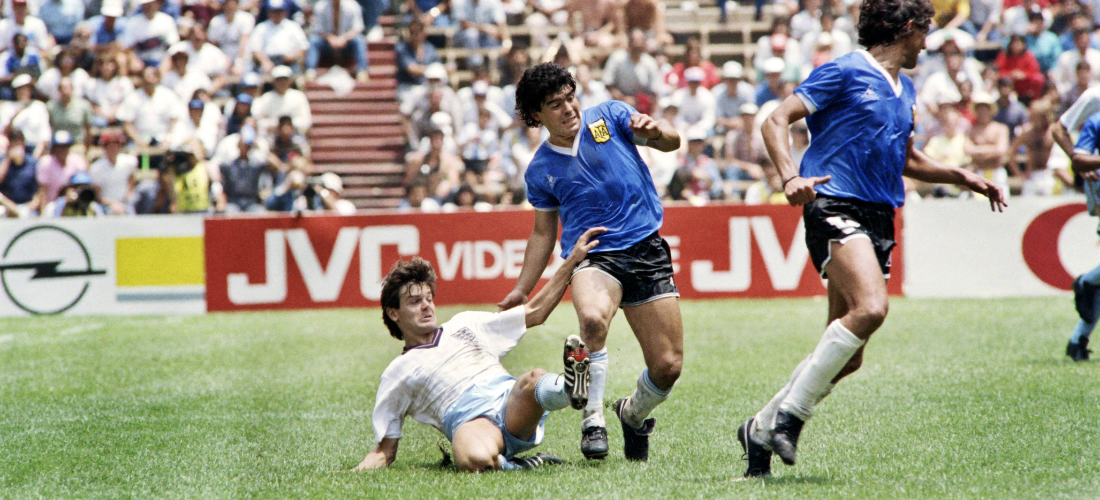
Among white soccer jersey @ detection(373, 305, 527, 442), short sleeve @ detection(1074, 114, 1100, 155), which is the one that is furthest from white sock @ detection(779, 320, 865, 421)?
short sleeve @ detection(1074, 114, 1100, 155)

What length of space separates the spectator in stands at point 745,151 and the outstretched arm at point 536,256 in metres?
10.3

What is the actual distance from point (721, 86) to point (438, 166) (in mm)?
4621

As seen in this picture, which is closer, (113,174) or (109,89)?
(113,174)

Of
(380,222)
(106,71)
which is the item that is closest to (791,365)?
(380,222)

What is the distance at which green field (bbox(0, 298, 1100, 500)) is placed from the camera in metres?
4.81

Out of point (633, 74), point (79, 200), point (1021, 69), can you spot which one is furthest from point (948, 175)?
point (1021, 69)

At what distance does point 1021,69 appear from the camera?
16.7 meters

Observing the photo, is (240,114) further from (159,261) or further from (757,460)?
(757,460)

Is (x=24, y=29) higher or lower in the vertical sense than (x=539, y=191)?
higher

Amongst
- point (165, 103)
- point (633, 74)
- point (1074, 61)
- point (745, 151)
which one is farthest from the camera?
point (633, 74)

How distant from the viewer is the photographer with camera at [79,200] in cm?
1431

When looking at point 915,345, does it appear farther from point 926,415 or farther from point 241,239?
point 241,239

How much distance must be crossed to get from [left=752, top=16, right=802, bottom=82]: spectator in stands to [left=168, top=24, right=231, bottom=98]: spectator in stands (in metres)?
8.25

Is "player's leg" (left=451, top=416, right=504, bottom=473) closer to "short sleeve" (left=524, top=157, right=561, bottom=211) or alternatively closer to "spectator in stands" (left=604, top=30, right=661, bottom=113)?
"short sleeve" (left=524, top=157, right=561, bottom=211)
